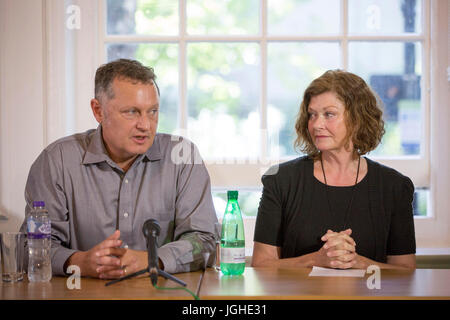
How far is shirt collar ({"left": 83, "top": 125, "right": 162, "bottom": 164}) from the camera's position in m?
1.95

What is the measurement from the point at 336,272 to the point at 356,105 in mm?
687

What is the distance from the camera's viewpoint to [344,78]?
2.12m

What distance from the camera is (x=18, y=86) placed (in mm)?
2408

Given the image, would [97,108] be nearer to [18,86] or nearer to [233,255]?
[18,86]

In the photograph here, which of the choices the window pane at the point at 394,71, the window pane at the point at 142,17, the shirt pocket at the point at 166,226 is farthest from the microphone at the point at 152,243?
the window pane at the point at 394,71

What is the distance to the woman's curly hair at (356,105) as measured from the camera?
6.88 feet

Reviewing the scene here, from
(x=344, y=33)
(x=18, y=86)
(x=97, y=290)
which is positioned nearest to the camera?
(x=97, y=290)

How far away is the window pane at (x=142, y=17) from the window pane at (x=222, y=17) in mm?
81

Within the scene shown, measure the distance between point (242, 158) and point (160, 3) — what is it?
0.79m

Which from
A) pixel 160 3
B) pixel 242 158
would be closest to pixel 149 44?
pixel 160 3

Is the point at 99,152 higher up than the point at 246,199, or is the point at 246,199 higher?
the point at 99,152

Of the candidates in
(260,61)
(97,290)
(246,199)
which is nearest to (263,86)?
(260,61)

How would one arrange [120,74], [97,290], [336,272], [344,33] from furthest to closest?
1. [344,33]
2. [120,74]
3. [336,272]
4. [97,290]

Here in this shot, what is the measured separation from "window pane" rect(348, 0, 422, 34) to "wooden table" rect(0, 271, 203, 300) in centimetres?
149
